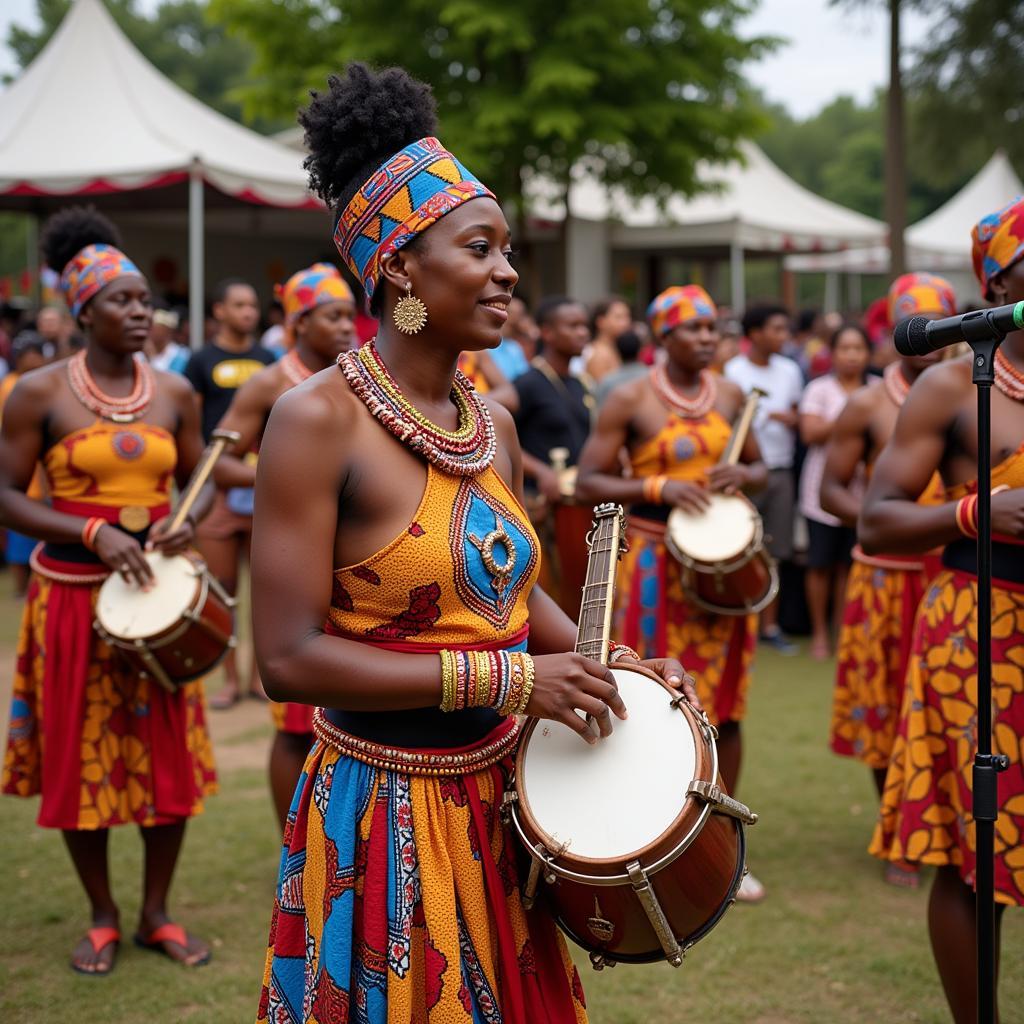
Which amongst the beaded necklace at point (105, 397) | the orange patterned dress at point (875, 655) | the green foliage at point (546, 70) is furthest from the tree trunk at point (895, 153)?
the beaded necklace at point (105, 397)

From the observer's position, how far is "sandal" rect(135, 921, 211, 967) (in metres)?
4.75

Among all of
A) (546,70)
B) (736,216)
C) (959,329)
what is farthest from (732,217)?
(959,329)

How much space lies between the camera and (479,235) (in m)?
2.57

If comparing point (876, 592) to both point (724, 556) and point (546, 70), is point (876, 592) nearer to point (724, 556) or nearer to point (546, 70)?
point (724, 556)

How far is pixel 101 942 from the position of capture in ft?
15.6

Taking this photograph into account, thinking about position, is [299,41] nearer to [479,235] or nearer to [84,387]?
[84,387]

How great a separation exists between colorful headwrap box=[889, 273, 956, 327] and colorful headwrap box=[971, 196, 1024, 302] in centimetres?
236

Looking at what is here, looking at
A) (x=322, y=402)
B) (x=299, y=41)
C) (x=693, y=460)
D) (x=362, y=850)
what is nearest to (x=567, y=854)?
(x=362, y=850)

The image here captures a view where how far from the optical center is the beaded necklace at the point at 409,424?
8.46 ft

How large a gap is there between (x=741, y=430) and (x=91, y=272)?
2.87 metres

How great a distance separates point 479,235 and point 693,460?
11.1 feet

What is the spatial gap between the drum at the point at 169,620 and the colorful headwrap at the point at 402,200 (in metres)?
2.26

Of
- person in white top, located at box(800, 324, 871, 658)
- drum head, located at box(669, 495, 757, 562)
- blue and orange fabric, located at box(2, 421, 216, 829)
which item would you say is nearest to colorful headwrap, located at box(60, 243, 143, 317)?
blue and orange fabric, located at box(2, 421, 216, 829)

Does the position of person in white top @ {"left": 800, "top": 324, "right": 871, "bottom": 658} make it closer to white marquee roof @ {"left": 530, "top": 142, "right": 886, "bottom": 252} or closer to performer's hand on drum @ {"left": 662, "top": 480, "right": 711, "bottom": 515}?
performer's hand on drum @ {"left": 662, "top": 480, "right": 711, "bottom": 515}
